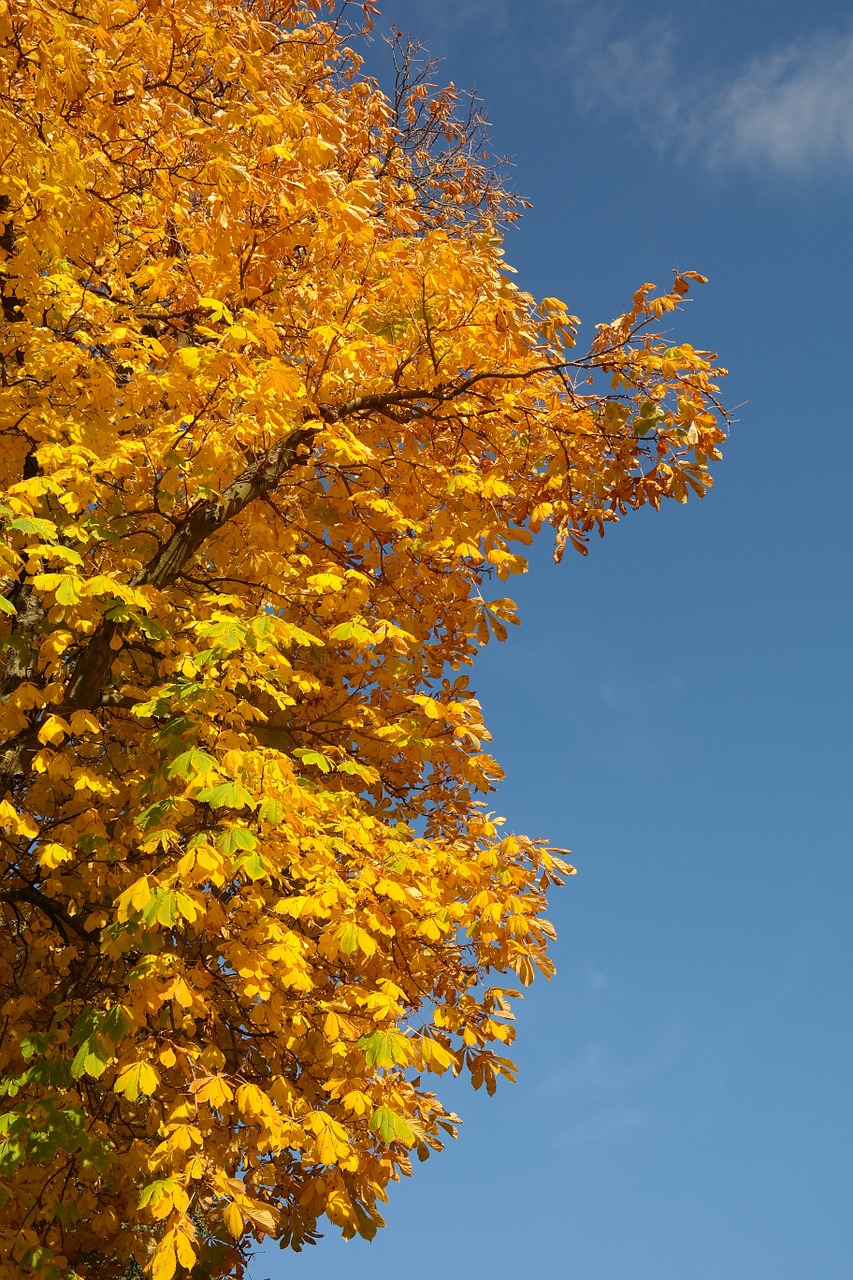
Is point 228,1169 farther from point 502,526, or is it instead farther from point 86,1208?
point 502,526

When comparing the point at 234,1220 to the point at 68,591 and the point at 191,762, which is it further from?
the point at 68,591

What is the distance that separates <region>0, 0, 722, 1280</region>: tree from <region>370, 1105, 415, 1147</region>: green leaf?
0.10 ft

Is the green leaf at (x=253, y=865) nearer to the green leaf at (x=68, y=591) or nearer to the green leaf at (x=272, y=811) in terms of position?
the green leaf at (x=272, y=811)

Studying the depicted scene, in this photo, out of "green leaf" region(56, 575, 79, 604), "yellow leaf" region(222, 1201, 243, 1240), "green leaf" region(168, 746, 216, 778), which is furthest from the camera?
"green leaf" region(56, 575, 79, 604)

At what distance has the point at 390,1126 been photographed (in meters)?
5.48

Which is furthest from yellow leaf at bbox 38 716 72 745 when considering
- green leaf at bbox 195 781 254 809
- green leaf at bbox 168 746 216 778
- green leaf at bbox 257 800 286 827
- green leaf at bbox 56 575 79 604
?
green leaf at bbox 257 800 286 827

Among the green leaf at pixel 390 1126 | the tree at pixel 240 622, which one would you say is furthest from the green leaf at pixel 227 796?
the green leaf at pixel 390 1126

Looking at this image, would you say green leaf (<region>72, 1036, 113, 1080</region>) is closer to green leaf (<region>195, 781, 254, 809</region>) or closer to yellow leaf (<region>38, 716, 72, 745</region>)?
green leaf (<region>195, 781, 254, 809</region>)

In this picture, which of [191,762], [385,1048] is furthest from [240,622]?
[385,1048]

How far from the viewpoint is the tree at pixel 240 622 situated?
579 centimetres

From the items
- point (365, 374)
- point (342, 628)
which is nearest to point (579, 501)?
point (365, 374)

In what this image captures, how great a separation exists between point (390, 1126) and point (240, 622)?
2.60 metres

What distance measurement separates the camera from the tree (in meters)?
5.79

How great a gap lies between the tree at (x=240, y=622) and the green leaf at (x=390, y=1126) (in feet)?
0.10
